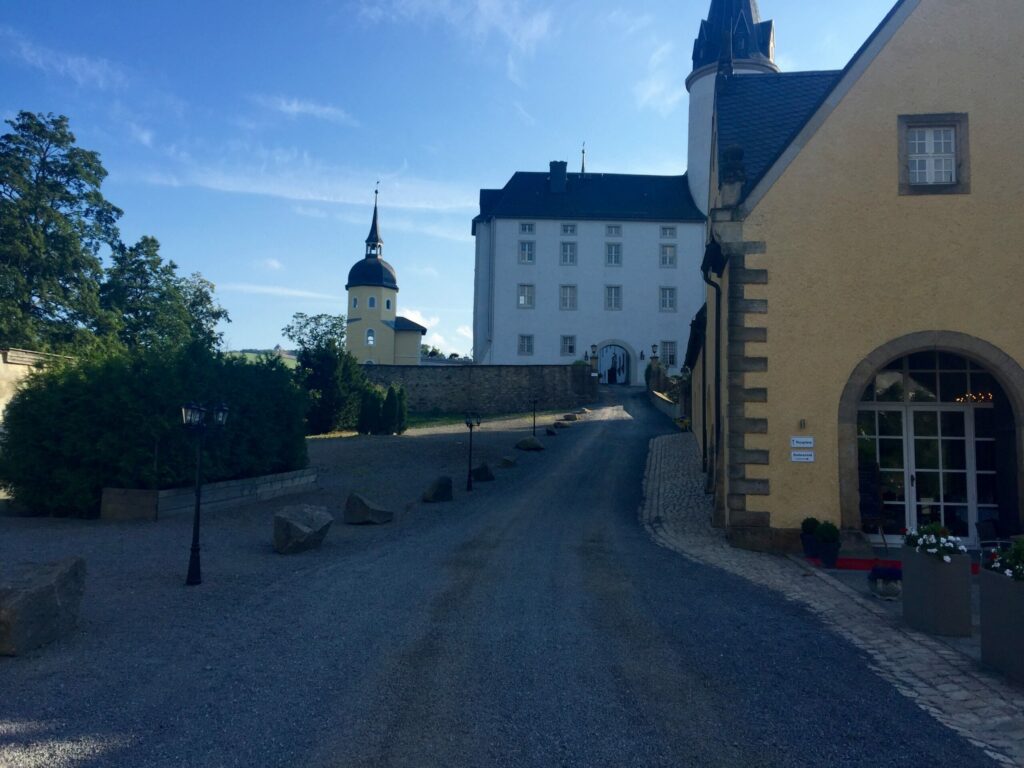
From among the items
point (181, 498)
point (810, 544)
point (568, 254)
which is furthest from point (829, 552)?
point (568, 254)

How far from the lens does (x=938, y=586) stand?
8.02 m

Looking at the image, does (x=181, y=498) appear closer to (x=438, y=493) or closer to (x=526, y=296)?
(x=438, y=493)

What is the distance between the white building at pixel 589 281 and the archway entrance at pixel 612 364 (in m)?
0.49

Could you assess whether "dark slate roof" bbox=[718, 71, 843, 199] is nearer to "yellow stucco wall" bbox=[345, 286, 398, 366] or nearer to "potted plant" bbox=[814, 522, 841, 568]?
"potted plant" bbox=[814, 522, 841, 568]

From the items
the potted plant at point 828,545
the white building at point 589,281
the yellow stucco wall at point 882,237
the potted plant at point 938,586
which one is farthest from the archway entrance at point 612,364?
the potted plant at point 938,586

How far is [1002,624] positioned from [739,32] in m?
53.4

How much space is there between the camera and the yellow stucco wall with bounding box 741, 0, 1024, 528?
12273 millimetres

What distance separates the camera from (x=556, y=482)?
21266mm

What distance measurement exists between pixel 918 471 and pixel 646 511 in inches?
232

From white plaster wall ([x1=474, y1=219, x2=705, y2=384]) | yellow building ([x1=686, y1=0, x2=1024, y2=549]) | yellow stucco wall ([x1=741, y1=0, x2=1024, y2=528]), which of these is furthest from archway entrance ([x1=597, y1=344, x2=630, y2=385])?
yellow stucco wall ([x1=741, y1=0, x2=1024, y2=528])

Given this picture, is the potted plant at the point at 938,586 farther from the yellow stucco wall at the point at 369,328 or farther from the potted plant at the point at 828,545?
the yellow stucco wall at the point at 369,328

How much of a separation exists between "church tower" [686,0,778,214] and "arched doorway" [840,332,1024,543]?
1606 inches

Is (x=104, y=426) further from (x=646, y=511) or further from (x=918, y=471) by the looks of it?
(x=918, y=471)

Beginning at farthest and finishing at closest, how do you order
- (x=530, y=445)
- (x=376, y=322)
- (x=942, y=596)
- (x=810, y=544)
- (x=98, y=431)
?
1. (x=376, y=322)
2. (x=530, y=445)
3. (x=98, y=431)
4. (x=810, y=544)
5. (x=942, y=596)
